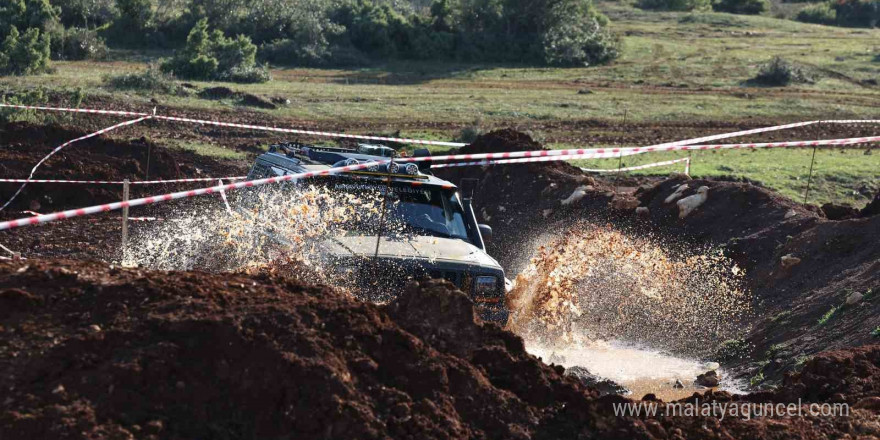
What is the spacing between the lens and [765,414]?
281 inches

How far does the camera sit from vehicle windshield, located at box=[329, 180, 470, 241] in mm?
10023

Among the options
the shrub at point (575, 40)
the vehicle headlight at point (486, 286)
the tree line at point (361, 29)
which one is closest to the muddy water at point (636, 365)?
the vehicle headlight at point (486, 286)

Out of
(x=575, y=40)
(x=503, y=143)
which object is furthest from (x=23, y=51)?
(x=575, y=40)

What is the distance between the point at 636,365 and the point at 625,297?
63.2 inches

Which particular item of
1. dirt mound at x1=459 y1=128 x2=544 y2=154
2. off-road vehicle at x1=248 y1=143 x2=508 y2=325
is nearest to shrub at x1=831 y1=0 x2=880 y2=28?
dirt mound at x1=459 y1=128 x2=544 y2=154

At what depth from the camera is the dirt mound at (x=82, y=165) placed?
16016 mm

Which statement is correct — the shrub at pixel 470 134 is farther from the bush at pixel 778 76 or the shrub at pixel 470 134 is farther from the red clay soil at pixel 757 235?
the bush at pixel 778 76

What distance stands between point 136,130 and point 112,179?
5.47 metres

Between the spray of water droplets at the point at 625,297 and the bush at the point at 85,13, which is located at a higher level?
the bush at the point at 85,13

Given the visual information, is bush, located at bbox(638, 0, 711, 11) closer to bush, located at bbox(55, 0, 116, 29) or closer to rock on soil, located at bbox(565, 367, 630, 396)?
bush, located at bbox(55, 0, 116, 29)

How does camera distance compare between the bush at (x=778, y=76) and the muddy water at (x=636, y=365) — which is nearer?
the muddy water at (x=636, y=365)

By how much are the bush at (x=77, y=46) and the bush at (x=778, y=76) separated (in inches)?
892

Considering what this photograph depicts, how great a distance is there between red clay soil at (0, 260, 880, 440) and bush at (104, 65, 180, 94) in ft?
69.3

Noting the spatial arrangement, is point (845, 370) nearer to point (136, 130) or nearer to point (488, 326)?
point (488, 326)
